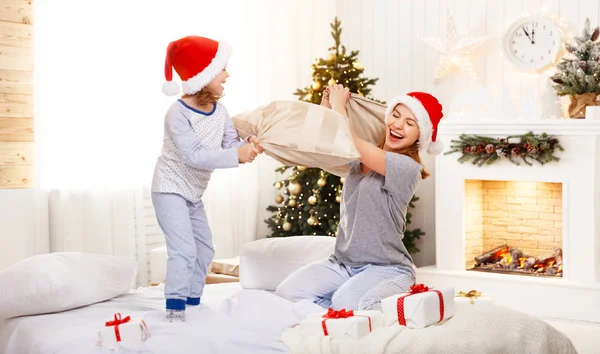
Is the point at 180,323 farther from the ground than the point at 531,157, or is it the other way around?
the point at 531,157

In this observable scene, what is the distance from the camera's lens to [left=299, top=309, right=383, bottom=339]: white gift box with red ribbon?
2.44 meters

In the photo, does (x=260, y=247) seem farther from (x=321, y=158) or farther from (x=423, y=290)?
(x=423, y=290)

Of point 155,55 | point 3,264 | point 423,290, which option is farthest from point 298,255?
point 155,55

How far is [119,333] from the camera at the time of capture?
254 cm

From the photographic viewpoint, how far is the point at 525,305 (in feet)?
16.6

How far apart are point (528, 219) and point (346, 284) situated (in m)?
2.91

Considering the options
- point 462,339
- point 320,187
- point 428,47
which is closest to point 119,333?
point 462,339

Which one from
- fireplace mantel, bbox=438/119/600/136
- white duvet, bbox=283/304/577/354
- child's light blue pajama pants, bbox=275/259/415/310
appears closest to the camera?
white duvet, bbox=283/304/577/354

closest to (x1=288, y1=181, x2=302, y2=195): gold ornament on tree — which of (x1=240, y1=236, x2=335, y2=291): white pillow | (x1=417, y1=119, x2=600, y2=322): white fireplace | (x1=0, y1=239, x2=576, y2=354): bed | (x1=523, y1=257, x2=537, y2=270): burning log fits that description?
(x1=417, y1=119, x2=600, y2=322): white fireplace

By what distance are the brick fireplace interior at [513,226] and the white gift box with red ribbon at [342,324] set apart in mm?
2986

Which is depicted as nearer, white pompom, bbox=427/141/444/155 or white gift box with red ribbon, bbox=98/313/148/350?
white gift box with red ribbon, bbox=98/313/148/350

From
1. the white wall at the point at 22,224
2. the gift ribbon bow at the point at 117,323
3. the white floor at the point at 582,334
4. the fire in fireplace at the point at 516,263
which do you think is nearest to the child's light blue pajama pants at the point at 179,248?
the gift ribbon bow at the point at 117,323

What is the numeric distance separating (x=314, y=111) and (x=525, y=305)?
2.70m

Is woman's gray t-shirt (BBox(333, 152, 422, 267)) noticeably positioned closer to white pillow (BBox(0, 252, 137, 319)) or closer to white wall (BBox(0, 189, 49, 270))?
white pillow (BBox(0, 252, 137, 319))
